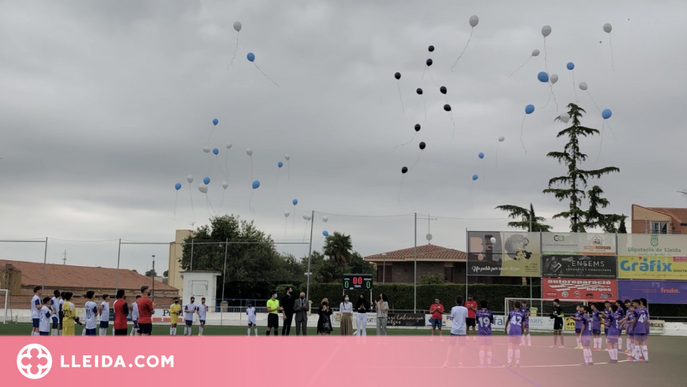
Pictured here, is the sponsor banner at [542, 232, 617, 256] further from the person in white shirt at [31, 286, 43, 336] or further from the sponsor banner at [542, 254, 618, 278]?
the person in white shirt at [31, 286, 43, 336]

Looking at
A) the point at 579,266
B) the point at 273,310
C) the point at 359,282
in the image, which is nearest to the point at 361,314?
the point at 273,310

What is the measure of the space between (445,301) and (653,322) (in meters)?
13.1

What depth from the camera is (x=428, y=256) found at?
65312 millimetres

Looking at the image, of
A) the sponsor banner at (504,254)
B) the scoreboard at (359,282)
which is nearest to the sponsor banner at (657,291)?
the sponsor banner at (504,254)

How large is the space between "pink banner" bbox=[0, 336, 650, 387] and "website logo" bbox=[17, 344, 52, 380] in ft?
0.06

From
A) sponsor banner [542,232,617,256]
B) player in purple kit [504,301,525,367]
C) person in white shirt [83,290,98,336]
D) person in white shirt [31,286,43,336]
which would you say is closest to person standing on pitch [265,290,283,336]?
person in white shirt [83,290,98,336]

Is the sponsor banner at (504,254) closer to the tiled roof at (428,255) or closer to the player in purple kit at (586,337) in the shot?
the player in purple kit at (586,337)

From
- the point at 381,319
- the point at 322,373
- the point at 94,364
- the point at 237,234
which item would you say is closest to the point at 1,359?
the point at 94,364

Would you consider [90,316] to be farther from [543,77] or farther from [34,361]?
[543,77]

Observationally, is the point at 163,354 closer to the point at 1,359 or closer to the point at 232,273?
the point at 1,359

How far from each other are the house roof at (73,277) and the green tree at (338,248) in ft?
66.2

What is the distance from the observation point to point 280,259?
5647cm

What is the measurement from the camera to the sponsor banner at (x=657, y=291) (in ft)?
134

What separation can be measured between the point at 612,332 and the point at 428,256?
4623 cm
